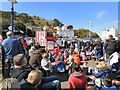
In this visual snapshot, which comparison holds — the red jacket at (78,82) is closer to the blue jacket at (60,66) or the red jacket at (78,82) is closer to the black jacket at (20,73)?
the black jacket at (20,73)

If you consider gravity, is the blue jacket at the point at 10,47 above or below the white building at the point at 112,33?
below

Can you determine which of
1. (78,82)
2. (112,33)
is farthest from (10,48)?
(112,33)

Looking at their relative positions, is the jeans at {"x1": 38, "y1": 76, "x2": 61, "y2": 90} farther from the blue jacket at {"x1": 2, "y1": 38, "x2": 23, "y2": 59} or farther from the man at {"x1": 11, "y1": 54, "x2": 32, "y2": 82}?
the blue jacket at {"x1": 2, "y1": 38, "x2": 23, "y2": 59}

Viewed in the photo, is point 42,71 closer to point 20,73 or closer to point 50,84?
point 50,84

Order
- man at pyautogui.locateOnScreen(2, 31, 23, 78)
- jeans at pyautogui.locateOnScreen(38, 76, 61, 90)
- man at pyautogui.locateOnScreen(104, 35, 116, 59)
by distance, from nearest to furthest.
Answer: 1. jeans at pyautogui.locateOnScreen(38, 76, 61, 90)
2. man at pyautogui.locateOnScreen(2, 31, 23, 78)
3. man at pyautogui.locateOnScreen(104, 35, 116, 59)

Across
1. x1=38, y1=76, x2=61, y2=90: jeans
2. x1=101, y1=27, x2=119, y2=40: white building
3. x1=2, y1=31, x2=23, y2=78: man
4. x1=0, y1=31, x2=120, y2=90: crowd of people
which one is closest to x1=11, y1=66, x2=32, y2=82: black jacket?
x1=0, y1=31, x2=120, y2=90: crowd of people

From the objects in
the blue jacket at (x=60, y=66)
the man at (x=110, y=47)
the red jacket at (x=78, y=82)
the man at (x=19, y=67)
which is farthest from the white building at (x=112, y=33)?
Result: the man at (x=19, y=67)

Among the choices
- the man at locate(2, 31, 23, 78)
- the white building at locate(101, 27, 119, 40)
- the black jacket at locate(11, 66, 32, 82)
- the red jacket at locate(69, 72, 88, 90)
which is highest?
the white building at locate(101, 27, 119, 40)

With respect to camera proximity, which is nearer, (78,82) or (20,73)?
(20,73)

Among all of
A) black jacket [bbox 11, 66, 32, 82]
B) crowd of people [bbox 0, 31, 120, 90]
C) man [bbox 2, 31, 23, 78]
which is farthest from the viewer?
man [bbox 2, 31, 23, 78]

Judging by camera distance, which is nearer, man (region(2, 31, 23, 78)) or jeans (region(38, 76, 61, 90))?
jeans (region(38, 76, 61, 90))

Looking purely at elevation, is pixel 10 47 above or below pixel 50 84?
above

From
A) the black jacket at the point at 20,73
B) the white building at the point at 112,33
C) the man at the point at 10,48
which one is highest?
the white building at the point at 112,33

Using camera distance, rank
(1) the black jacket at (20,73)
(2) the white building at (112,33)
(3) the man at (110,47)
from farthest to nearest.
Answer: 1. (2) the white building at (112,33)
2. (3) the man at (110,47)
3. (1) the black jacket at (20,73)
